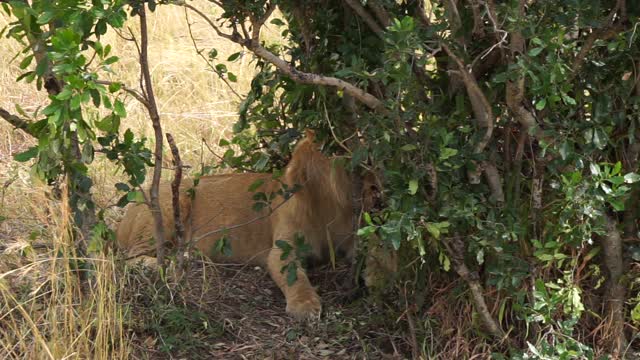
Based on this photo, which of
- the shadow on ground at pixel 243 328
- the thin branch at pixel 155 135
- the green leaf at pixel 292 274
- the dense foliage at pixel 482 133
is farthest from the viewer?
the green leaf at pixel 292 274

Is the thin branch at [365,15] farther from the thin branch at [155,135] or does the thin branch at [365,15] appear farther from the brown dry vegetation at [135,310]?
the brown dry vegetation at [135,310]

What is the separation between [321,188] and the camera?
5027mm

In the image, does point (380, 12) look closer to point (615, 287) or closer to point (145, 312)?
point (615, 287)

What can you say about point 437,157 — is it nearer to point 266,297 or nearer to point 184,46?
point 266,297

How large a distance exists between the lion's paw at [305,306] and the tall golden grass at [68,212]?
810 mm

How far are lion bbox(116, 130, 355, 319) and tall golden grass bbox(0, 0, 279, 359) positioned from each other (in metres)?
0.38

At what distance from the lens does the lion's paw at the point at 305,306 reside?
178 inches

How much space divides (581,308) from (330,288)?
5.32 feet

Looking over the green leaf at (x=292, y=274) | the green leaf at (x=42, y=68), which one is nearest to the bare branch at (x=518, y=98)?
the green leaf at (x=292, y=274)

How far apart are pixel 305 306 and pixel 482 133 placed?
134 centimetres

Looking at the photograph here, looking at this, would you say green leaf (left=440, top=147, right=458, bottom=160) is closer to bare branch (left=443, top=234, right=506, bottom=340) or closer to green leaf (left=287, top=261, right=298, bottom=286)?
bare branch (left=443, top=234, right=506, bottom=340)

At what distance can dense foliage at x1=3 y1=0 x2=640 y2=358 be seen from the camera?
3.27 m

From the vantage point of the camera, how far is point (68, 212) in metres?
3.62

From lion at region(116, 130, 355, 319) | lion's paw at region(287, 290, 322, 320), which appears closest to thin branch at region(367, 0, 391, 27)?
lion at region(116, 130, 355, 319)
